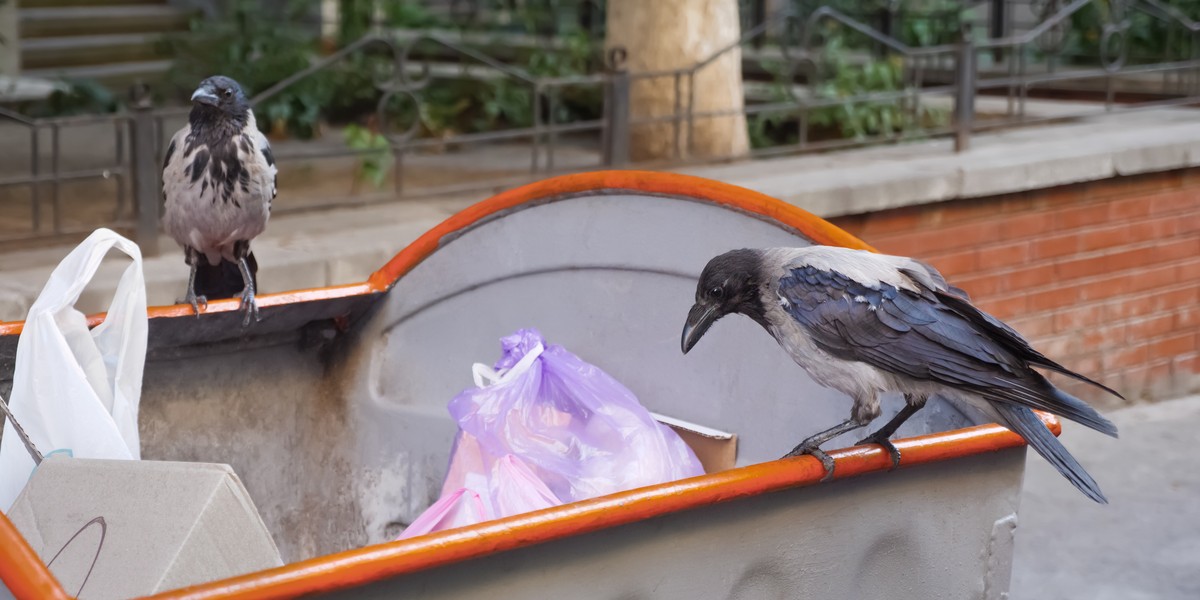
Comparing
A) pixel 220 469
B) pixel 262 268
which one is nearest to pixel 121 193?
pixel 262 268

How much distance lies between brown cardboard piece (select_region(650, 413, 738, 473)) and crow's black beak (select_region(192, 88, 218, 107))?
1.47 metres

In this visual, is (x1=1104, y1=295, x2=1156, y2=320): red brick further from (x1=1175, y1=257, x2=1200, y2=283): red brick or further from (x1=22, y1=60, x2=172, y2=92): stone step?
(x1=22, y1=60, x2=172, y2=92): stone step

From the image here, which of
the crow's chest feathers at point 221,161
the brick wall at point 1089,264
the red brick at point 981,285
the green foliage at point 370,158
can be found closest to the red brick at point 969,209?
the brick wall at point 1089,264

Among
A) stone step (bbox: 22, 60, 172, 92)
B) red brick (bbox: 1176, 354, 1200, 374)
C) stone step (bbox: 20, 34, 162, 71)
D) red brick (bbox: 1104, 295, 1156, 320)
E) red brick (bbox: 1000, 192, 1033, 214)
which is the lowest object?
red brick (bbox: 1176, 354, 1200, 374)

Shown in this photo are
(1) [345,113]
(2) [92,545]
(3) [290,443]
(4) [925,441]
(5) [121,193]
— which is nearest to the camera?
(2) [92,545]

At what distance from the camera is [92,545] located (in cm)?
217

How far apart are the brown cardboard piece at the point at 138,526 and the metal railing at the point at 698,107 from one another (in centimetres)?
307

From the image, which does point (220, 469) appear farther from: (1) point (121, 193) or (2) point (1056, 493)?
(2) point (1056, 493)

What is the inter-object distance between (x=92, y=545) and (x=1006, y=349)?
1.61 meters

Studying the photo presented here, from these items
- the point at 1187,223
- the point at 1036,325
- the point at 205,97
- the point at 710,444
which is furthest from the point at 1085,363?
the point at 205,97

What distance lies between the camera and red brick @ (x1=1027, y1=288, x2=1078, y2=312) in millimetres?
6336

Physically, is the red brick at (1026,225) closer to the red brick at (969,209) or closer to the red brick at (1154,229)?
the red brick at (969,209)

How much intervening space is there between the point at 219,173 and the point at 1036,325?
4.11m

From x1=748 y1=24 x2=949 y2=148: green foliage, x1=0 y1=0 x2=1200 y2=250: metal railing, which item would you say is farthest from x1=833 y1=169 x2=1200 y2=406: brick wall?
x1=748 y1=24 x2=949 y2=148: green foliage
